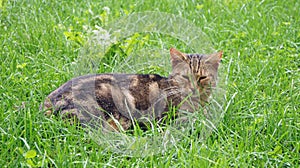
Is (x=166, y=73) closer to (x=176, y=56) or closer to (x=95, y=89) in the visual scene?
(x=176, y=56)

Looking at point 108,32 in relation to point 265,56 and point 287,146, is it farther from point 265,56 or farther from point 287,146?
point 287,146

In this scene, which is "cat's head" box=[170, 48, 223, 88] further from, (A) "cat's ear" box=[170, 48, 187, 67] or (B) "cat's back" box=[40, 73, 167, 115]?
(B) "cat's back" box=[40, 73, 167, 115]

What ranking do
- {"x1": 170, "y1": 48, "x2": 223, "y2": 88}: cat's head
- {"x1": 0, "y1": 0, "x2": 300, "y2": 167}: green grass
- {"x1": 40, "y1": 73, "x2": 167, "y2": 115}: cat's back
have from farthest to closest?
{"x1": 170, "y1": 48, "x2": 223, "y2": 88}: cat's head
{"x1": 40, "y1": 73, "x2": 167, "y2": 115}: cat's back
{"x1": 0, "y1": 0, "x2": 300, "y2": 167}: green grass

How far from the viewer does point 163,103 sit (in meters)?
3.60

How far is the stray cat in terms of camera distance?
338cm

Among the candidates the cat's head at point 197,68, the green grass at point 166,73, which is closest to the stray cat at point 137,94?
the cat's head at point 197,68

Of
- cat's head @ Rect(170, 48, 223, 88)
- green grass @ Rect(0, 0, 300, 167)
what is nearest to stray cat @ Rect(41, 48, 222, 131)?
cat's head @ Rect(170, 48, 223, 88)

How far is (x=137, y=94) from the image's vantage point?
363 centimetres

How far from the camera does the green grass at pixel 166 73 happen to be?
9.68ft

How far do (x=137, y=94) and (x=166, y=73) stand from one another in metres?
0.59

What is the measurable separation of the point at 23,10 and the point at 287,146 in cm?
307

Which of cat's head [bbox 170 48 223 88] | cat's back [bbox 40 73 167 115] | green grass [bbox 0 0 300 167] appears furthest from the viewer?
cat's head [bbox 170 48 223 88]

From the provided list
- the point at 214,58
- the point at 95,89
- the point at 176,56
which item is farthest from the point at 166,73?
the point at 95,89

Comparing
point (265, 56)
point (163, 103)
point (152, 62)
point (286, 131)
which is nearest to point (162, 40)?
point (152, 62)
